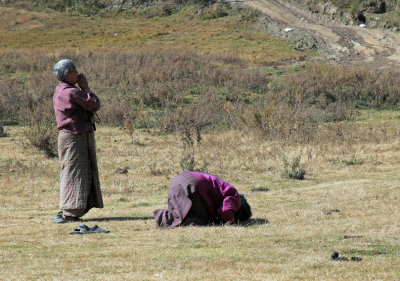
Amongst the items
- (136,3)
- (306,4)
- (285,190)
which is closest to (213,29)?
(306,4)

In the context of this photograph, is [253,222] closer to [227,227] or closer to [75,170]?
[227,227]

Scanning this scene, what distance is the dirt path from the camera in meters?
35.6

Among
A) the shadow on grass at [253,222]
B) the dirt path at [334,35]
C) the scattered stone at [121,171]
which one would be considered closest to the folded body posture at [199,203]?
the shadow on grass at [253,222]

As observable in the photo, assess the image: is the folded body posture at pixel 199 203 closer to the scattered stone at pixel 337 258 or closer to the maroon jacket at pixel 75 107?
A: the maroon jacket at pixel 75 107

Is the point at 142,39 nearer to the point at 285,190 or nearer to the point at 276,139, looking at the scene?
the point at 276,139

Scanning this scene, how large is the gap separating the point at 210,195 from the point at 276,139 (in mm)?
9337

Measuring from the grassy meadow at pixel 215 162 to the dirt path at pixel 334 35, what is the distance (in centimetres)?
286

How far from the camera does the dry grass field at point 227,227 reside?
19.9 ft

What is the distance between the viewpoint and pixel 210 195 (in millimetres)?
8367

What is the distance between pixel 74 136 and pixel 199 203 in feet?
6.31

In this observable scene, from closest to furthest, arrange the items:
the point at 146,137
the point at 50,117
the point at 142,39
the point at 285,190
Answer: the point at 285,190 → the point at 146,137 → the point at 50,117 → the point at 142,39

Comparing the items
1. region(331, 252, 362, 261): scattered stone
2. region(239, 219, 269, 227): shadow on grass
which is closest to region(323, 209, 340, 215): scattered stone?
region(239, 219, 269, 227): shadow on grass

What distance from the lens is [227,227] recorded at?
8070 mm

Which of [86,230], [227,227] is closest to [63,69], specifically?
[86,230]
